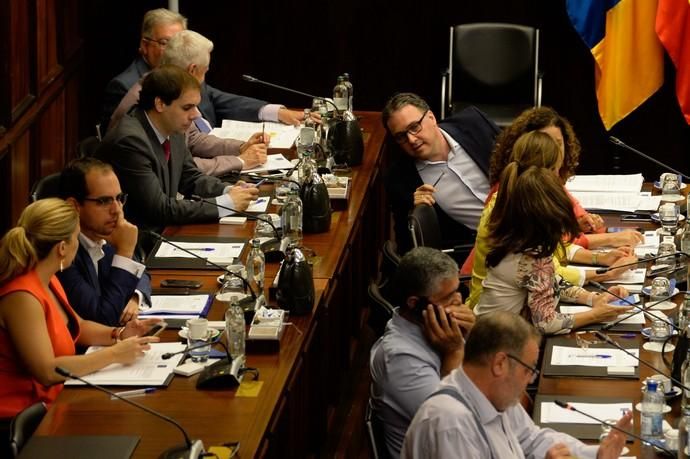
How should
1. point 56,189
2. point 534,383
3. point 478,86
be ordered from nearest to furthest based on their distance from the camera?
point 534,383 → point 56,189 → point 478,86

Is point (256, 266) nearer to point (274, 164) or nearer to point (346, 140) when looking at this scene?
point (274, 164)

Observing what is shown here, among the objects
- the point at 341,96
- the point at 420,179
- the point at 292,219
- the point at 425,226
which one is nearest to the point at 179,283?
the point at 292,219

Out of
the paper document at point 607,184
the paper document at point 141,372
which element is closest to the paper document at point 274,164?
the paper document at point 607,184

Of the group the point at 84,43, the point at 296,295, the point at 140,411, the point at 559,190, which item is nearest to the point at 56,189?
the point at 296,295

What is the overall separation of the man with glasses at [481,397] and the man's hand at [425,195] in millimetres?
2233

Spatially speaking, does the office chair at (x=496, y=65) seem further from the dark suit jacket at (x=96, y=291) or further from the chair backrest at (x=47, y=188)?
the dark suit jacket at (x=96, y=291)

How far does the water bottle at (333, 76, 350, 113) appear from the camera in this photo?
22.6ft

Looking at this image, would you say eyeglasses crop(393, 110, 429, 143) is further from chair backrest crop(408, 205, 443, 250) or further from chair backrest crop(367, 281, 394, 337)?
chair backrest crop(367, 281, 394, 337)

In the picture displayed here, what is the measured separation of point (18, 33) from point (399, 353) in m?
3.59

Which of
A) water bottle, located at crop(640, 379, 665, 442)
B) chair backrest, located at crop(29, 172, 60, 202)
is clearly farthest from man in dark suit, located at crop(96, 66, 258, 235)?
water bottle, located at crop(640, 379, 665, 442)

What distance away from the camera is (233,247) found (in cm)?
511

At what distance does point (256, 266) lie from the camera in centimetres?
470

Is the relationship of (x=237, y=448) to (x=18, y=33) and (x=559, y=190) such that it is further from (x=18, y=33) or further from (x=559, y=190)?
(x=18, y=33)

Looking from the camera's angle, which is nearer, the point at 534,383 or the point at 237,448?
the point at 237,448
